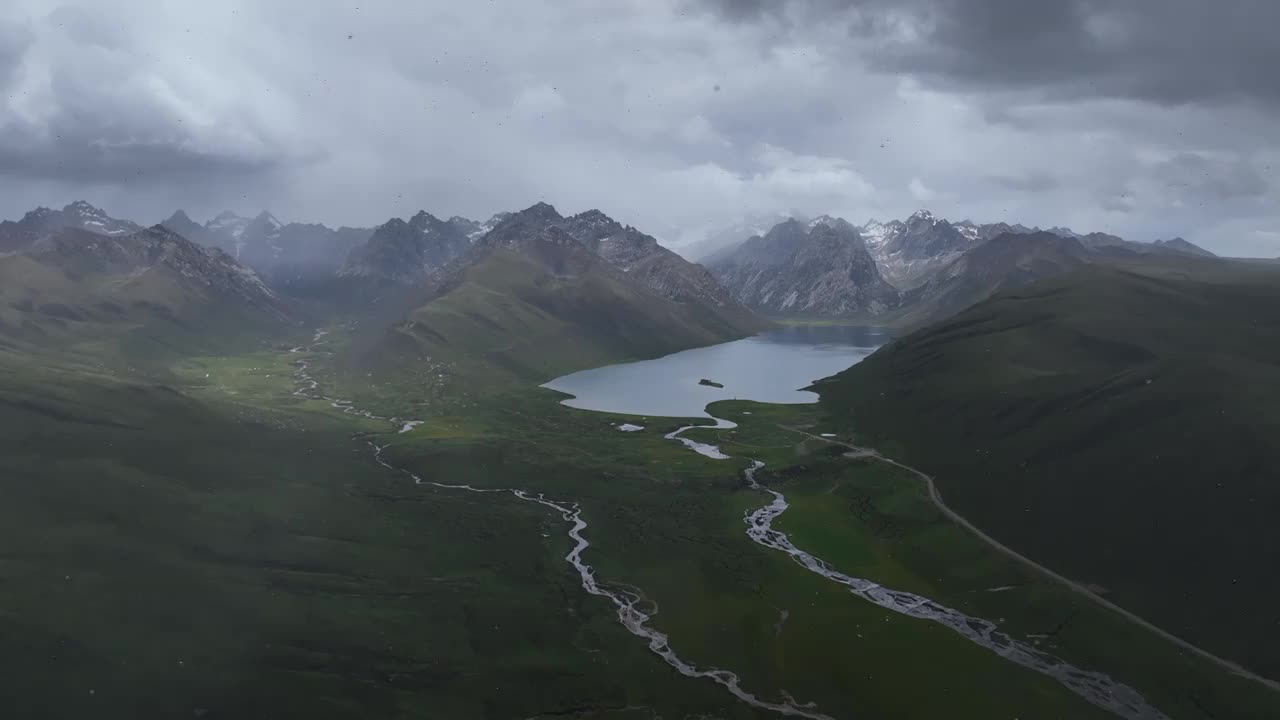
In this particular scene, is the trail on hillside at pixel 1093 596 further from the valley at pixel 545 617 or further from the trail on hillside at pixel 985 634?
the trail on hillside at pixel 985 634

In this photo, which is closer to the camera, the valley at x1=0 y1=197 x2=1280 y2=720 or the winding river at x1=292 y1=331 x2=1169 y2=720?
the winding river at x1=292 y1=331 x2=1169 y2=720

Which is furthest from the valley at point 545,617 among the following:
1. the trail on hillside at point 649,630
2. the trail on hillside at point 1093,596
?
the trail on hillside at point 1093,596

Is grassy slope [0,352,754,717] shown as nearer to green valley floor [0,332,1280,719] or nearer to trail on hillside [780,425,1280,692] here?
green valley floor [0,332,1280,719]

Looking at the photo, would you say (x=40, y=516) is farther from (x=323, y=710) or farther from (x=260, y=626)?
(x=323, y=710)

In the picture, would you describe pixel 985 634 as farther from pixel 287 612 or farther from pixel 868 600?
pixel 287 612

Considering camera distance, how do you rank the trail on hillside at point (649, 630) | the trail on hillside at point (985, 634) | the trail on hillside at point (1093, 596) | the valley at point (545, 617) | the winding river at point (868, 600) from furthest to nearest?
the trail on hillside at point (1093, 596)
the valley at point (545, 617)
the trail on hillside at point (985, 634)
the winding river at point (868, 600)
the trail on hillside at point (649, 630)

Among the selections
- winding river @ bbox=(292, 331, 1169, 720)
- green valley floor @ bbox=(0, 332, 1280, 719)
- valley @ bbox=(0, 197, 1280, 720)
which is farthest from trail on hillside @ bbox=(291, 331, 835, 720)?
green valley floor @ bbox=(0, 332, 1280, 719)

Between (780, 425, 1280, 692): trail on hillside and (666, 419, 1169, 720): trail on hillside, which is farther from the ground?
(780, 425, 1280, 692): trail on hillside

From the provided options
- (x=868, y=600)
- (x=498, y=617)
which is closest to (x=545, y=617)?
(x=498, y=617)

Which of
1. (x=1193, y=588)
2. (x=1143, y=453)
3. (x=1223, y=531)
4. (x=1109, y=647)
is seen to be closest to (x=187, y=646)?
(x=1109, y=647)
